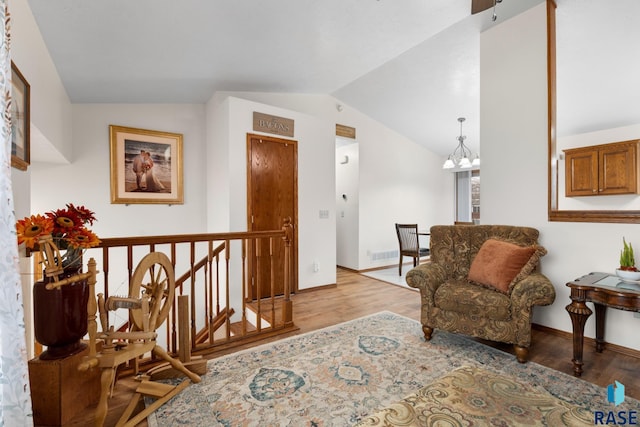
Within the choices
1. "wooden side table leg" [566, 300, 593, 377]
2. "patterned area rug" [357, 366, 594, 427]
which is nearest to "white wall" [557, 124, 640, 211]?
"wooden side table leg" [566, 300, 593, 377]

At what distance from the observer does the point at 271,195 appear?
3.93 m

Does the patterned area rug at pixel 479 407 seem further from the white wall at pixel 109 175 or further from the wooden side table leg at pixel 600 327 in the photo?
the white wall at pixel 109 175

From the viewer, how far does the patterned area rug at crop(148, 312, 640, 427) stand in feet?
5.34

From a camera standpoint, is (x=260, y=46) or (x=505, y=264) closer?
(x=505, y=264)

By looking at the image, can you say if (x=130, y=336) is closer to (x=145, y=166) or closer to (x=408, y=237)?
(x=145, y=166)

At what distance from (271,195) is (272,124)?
966mm

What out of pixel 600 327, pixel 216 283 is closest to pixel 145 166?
pixel 216 283

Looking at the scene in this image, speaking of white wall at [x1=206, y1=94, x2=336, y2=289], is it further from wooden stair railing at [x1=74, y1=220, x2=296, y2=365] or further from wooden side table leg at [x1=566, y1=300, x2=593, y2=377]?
wooden side table leg at [x1=566, y1=300, x2=593, y2=377]

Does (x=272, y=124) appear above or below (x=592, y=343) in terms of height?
above

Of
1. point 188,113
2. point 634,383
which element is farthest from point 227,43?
point 634,383

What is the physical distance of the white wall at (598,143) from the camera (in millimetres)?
3838

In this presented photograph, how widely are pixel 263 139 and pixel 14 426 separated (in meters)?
3.38

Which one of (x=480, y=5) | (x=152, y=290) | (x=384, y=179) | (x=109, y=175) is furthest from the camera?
(x=384, y=179)

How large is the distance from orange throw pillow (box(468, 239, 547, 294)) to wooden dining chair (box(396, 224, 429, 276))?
2399 mm
